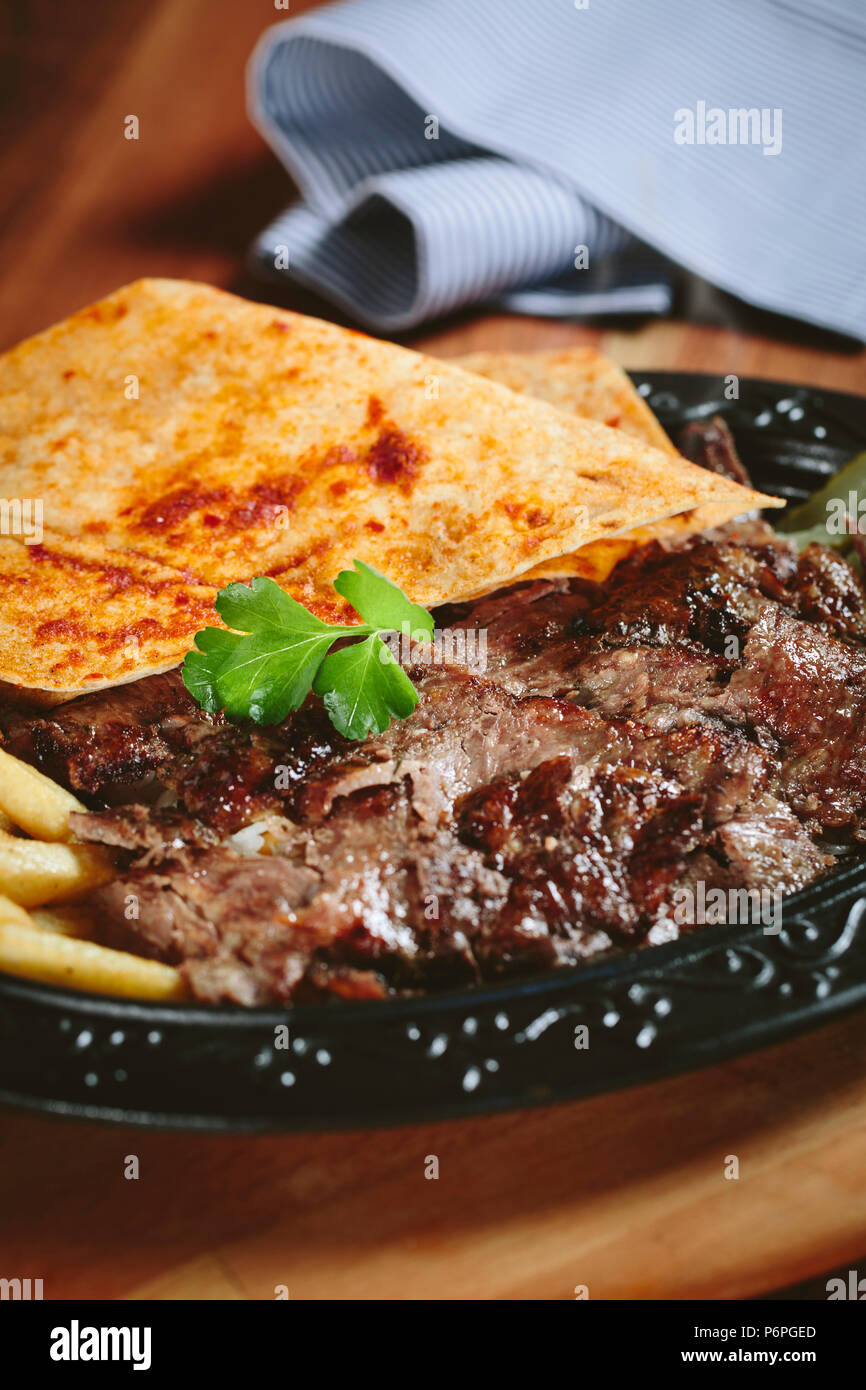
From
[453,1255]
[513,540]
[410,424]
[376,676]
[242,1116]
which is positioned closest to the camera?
[242,1116]

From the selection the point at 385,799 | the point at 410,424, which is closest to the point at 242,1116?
the point at 385,799

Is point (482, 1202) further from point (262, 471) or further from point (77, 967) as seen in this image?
point (262, 471)

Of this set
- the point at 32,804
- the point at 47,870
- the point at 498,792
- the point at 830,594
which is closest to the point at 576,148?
the point at 830,594

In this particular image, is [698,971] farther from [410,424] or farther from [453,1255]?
[410,424]

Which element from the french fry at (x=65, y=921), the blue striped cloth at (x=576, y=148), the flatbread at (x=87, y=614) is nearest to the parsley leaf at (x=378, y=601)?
the flatbread at (x=87, y=614)

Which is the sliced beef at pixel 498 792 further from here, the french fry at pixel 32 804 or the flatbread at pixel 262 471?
the flatbread at pixel 262 471
